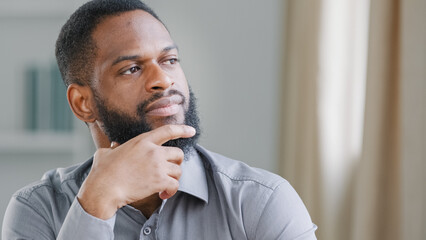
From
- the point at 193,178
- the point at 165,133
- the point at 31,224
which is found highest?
the point at 165,133

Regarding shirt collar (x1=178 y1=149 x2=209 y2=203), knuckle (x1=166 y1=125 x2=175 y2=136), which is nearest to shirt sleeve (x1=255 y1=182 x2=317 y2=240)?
shirt collar (x1=178 y1=149 x2=209 y2=203)

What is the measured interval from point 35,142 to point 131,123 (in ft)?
5.15

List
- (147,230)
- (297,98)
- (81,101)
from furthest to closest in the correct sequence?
1. (297,98)
2. (81,101)
3. (147,230)

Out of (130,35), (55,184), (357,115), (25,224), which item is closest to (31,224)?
(25,224)

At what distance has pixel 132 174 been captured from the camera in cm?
117

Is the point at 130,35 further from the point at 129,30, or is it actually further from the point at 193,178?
the point at 193,178

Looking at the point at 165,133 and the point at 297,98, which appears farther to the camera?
the point at 297,98

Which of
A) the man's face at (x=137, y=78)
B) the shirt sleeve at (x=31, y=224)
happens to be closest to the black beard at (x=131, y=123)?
the man's face at (x=137, y=78)

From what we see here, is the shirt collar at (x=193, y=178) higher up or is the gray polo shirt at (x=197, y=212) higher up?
the shirt collar at (x=193, y=178)

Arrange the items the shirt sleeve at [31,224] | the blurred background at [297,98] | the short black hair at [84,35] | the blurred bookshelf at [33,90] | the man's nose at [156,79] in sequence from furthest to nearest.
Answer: the blurred bookshelf at [33,90], the blurred background at [297,98], the short black hair at [84,35], the man's nose at [156,79], the shirt sleeve at [31,224]

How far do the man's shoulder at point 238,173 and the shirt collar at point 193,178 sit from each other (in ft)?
0.09

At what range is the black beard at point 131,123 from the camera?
1.29 m

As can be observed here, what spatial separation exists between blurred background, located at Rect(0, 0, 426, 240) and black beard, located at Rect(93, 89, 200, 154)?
651mm

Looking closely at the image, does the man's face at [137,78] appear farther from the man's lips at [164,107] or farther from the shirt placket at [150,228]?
the shirt placket at [150,228]
